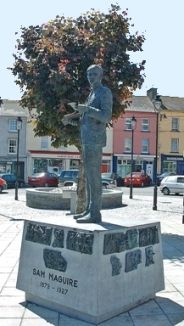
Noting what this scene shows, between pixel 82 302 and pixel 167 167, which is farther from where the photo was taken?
pixel 167 167

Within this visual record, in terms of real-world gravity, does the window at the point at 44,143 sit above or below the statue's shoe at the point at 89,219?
above

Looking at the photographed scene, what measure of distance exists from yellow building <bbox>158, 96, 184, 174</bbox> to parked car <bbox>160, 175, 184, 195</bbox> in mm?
19774

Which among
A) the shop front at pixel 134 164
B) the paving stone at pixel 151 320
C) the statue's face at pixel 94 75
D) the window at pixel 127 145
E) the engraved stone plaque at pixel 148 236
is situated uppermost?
the window at pixel 127 145

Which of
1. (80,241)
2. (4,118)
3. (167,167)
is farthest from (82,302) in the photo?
(167,167)

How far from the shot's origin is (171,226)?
598 inches

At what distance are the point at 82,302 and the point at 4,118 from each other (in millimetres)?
46125

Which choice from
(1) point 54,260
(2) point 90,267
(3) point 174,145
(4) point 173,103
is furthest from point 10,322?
(4) point 173,103

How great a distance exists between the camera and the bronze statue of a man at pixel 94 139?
656cm

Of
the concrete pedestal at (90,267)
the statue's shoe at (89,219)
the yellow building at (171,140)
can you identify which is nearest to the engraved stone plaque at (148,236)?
the concrete pedestal at (90,267)

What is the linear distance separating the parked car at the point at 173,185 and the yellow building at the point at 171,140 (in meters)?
19.8

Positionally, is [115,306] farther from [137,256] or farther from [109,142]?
[109,142]

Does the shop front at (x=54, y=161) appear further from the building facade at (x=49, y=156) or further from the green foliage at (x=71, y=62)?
the green foliage at (x=71, y=62)

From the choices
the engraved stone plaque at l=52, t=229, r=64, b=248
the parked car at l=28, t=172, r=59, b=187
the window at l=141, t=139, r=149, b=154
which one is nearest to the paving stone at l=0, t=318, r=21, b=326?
the engraved stone plaque at l=52, t=229, r=64, b=248

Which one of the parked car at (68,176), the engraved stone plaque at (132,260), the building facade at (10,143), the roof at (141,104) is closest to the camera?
the engraved stone plaque at (132,260)
